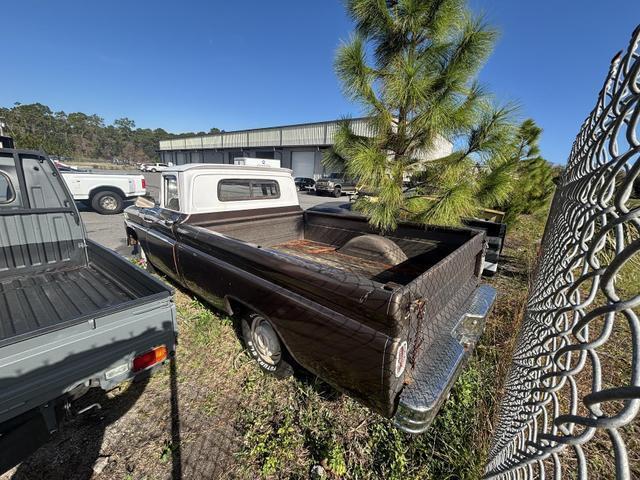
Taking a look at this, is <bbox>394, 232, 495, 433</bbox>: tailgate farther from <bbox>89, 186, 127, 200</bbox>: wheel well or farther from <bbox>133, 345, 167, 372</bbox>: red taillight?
<bbox>89, 186, 127, 200</bbox>: wheel well

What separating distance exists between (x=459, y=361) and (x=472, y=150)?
96.5 inches

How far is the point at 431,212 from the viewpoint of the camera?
11.0 ft

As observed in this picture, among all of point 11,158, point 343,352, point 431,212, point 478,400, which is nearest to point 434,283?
point 343,352

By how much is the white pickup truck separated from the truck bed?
7827 millimetres

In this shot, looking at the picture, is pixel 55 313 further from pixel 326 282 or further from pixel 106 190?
pixel 106 190

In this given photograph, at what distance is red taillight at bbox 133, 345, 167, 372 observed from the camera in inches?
72.2

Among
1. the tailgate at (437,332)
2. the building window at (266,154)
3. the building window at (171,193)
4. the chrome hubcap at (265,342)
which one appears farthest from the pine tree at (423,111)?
the building window at (266,154)

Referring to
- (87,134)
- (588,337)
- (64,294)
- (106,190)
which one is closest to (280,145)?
(106,190)

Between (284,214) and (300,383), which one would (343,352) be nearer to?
(300,383)

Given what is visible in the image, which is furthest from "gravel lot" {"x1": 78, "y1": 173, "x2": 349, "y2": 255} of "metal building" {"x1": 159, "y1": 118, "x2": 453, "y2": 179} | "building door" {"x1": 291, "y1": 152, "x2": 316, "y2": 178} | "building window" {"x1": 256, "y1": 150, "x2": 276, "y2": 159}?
"building window" {"x1": 256, "y1": 150, "x2": 276, "y2": 159}

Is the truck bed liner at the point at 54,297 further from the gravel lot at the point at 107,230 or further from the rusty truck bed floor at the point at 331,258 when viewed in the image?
the gravel lot at the point at 107,230

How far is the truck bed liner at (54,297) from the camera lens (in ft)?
6.95

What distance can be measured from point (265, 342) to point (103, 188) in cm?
993

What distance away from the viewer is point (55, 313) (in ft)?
7.32
